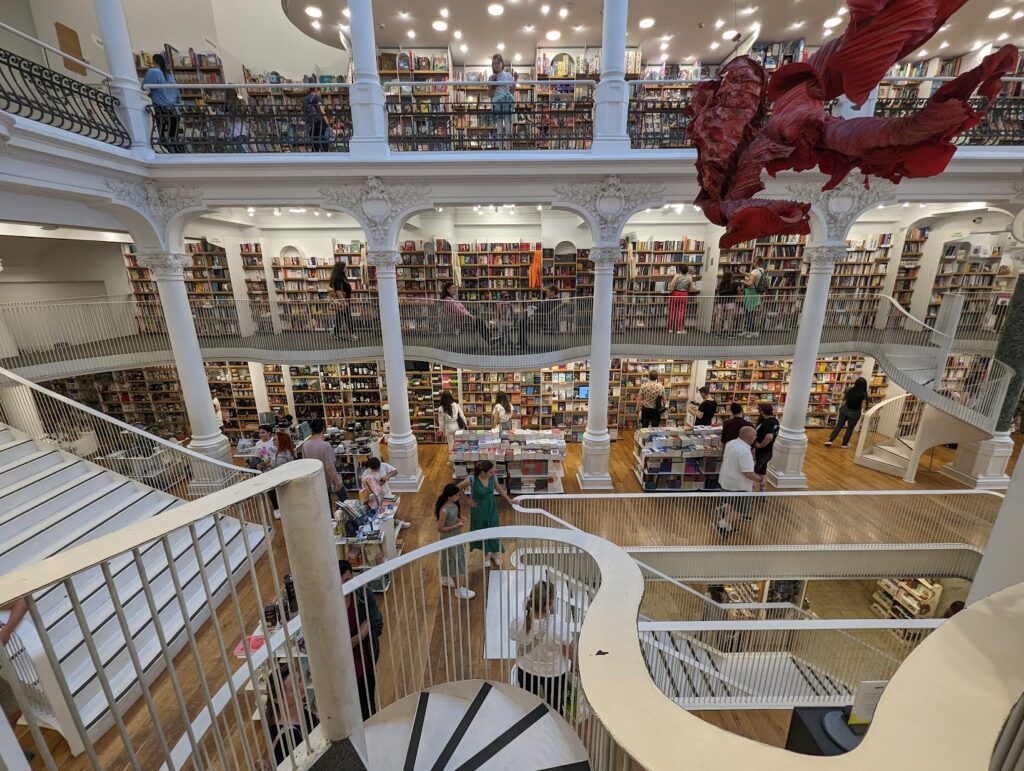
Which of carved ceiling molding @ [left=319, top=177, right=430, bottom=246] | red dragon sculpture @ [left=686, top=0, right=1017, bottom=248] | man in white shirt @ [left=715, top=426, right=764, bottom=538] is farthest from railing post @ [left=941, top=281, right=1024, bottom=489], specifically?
carved ceiling molding @ [left=319, top=177, right=430, bottom=246]

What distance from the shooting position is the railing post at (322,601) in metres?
1.32

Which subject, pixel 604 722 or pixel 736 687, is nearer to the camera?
pixel 604 722

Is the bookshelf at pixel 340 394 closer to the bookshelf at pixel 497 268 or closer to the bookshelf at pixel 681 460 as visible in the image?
the bookshelf at pixel 497 268

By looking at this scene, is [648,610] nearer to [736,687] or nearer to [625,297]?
[736,687]

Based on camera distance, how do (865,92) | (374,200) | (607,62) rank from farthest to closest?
(374,200) < (607,62) < (865,92)

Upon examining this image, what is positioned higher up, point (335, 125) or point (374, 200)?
point (335, 125)

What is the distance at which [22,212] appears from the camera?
16.1ft

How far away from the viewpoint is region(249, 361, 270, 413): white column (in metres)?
9.22

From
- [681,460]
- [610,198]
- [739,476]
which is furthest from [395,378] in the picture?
[739,476]

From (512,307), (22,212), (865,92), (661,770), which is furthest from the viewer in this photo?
(512,307)

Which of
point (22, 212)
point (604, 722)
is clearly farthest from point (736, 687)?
point (22, 212)

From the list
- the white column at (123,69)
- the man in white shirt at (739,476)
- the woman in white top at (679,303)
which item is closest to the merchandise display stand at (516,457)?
the man in white shirt at (739,476)

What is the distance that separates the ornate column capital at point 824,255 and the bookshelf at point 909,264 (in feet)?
13.6

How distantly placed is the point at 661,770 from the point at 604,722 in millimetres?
113
